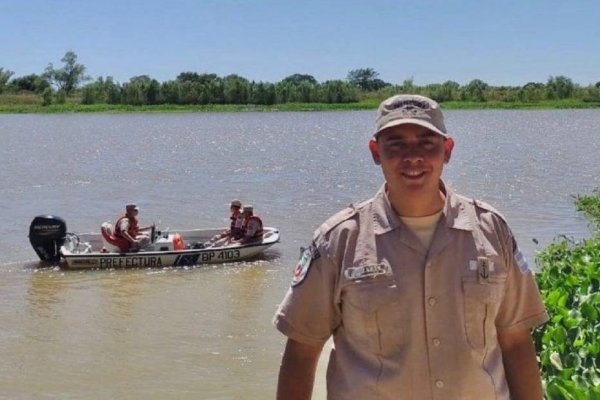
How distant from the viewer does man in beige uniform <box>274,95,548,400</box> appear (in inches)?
87.5

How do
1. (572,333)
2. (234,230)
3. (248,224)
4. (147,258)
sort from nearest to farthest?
(572,333)
(147,258)
(248,224)
(234,230)

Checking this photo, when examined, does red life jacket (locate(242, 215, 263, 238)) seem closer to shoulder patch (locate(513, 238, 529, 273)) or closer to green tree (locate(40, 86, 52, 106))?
shoulder patch (locate(513, 238, 529, 273))

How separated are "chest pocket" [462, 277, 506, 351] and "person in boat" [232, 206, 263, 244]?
14154 mm

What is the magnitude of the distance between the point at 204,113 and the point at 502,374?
371 feet

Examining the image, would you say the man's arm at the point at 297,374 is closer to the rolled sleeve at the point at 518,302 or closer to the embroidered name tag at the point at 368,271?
the embroidered name tag at the point at 368,271

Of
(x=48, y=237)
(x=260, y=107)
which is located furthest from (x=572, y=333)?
(x=260, y=107)

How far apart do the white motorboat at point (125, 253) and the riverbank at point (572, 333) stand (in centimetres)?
1039

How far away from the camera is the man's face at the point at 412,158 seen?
2293mm

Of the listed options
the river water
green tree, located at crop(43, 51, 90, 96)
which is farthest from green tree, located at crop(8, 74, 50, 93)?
the river water

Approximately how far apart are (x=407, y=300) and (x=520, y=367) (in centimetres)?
44

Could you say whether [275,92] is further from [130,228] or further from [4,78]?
[130,228]

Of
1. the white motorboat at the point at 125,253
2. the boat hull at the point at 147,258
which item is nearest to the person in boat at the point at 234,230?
the white motorboat at the point at 125,253

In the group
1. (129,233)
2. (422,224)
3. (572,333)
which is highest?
(422,224)

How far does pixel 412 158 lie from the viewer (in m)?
2.29
